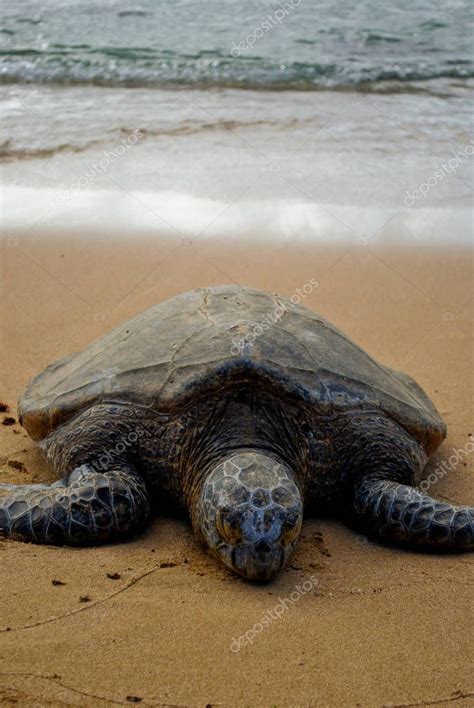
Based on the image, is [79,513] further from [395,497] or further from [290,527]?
[395,497]

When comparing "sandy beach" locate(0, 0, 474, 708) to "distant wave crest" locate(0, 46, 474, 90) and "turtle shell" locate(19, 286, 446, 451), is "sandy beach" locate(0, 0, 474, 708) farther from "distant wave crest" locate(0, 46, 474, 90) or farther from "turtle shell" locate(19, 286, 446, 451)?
"turtle shell" locate(19, 286, 446, 451)

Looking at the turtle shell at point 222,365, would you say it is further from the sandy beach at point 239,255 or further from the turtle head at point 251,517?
the turtle head at point 251,517

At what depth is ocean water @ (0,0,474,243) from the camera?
27.1 feet

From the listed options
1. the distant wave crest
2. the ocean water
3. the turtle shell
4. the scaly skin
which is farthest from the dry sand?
the distant wave crest

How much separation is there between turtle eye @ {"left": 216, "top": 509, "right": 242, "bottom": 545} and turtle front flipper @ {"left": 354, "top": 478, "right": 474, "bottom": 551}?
861 mm

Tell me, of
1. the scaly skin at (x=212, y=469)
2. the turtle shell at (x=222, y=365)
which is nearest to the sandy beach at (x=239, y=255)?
the scaly skin at (x=212, y=469)

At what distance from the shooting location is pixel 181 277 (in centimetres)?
722

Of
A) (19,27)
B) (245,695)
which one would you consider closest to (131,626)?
(245,695)

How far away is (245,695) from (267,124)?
29.7 feet

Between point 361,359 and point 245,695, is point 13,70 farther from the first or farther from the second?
point 245,695

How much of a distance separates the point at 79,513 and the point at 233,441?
81 centimetres

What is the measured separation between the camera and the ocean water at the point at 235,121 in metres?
8.26

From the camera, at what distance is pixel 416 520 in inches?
152

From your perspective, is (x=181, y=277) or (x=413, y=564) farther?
(x=181, y=277)
